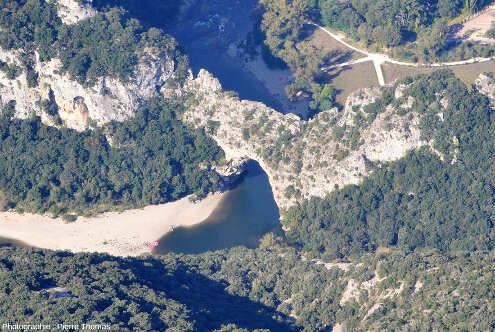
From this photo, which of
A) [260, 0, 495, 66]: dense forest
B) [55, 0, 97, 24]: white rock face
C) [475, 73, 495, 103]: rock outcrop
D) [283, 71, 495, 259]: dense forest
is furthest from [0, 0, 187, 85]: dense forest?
[475, 73, 495, 103]: rock outcrop

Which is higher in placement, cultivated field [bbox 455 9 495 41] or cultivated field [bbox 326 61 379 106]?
cultivated field [bbox 455 9 495 41]

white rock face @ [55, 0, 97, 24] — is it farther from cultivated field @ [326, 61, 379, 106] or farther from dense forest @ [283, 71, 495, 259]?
dense forest @ [283, 71, 495, 259]

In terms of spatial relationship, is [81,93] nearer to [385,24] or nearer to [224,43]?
[224,43]

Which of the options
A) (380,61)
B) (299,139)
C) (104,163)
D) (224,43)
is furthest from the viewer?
(224,43)

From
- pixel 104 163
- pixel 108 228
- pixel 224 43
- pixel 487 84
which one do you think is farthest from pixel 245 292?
pixel 224 43

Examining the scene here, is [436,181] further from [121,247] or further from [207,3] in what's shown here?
[207,3]

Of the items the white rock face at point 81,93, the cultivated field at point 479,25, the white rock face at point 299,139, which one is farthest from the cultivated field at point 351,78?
the white rock face at point 81,93
